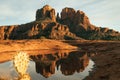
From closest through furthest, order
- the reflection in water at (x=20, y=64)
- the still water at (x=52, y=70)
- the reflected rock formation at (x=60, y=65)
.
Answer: the reflection in water at (x=20, y=64) < the still water at (x=52, y=70) < the reflected rock formation at (x=60, y=65)

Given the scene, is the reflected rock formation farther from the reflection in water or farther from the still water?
the reflection in water

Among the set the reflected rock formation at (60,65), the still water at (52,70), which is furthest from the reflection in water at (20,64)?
the reflected rock formation at (60,65)

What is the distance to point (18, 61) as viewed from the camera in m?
10.8

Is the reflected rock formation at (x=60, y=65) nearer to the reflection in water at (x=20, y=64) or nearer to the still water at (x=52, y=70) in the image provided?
the still water at (x=52, y=70)

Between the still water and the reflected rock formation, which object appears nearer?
the still water

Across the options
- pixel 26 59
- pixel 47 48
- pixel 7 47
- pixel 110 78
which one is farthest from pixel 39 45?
pixel 26 59

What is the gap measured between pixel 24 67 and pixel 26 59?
0.38 metres

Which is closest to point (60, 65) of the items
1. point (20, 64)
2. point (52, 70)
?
point (52, 70)

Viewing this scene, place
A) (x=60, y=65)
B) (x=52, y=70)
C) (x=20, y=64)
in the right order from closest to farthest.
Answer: (x=20, y=64) < (x=52, y=70) < (x=60, y=65)

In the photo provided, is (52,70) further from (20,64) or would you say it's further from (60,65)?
(20,64)

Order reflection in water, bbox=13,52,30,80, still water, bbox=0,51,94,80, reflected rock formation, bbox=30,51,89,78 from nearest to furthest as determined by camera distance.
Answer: reflection in water, bbox=13,52,30,80 < still water, bbox=0,51,94,80 < reflected rock formation, bbox=30,51,89,78

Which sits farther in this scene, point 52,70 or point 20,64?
point 52,70

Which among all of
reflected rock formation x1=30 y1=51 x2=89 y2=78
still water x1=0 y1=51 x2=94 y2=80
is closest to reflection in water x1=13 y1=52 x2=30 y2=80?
still water x1=0 y1=51 x2=94 y2=80

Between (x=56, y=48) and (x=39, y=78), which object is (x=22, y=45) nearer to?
(x=56, y=48)
